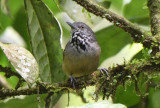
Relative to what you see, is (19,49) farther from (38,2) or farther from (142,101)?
(142,101)

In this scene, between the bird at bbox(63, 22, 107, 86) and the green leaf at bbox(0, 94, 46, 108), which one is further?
the bird at bbox(63, 22, 107, 86)

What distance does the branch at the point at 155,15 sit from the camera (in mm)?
2227

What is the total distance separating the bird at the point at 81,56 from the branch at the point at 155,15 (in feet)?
1.99

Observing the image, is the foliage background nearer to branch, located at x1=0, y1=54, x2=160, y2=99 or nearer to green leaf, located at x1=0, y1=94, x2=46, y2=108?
green leaf, located at x1=0, y1=94, x2=46, y2=108

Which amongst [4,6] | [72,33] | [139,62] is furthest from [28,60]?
[72,33]

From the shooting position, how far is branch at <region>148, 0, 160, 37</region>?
223 centimetres

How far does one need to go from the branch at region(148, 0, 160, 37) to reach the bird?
1.99ft

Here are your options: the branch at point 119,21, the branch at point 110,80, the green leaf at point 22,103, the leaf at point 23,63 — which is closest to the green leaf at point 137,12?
the branch at point 119,21

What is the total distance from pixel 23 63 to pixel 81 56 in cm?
115

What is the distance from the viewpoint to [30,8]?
8.09ft

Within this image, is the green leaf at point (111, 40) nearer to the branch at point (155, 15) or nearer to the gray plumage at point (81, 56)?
the gray plumage at point (81, 56)

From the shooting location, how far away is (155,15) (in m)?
2.32

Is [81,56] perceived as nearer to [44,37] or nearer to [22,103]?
[44,37]

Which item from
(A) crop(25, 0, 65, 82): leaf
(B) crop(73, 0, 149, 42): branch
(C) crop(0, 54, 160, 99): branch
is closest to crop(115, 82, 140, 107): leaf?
(C) crop(0, 54, 160, 99): branch
